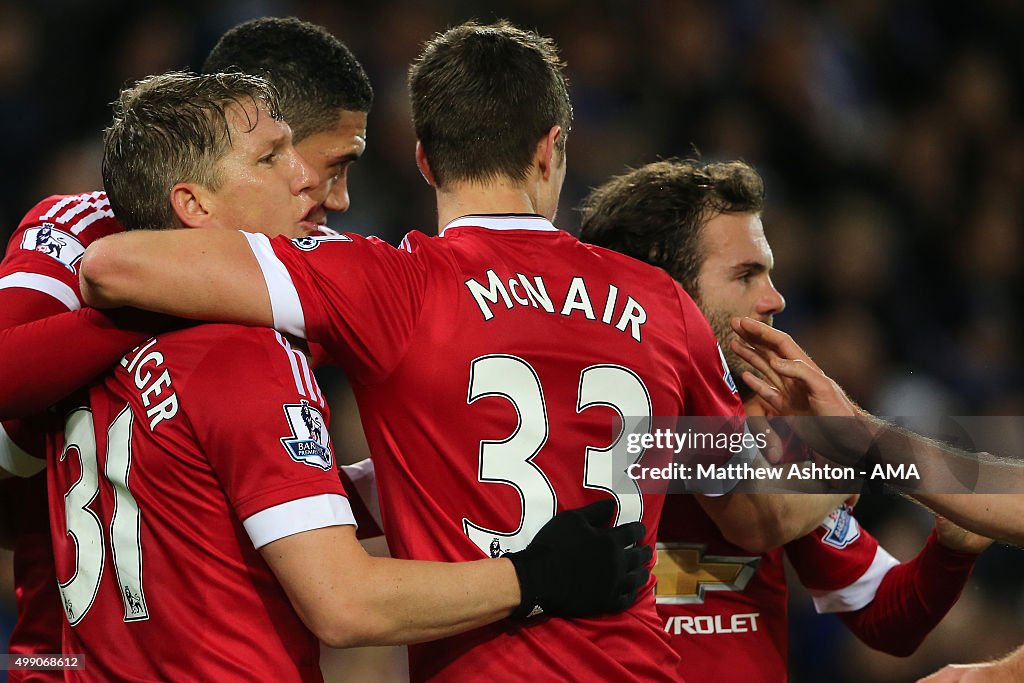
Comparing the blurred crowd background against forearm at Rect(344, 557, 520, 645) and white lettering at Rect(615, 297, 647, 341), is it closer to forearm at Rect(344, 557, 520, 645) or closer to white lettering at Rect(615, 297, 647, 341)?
white lettering at Rect(615, 297, 647, 341)

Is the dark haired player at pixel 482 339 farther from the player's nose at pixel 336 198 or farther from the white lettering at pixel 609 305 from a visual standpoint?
the player's nose at pixel 336 198

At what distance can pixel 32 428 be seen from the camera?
8.75 ft

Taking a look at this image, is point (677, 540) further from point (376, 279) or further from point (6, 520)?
point (6, 520)

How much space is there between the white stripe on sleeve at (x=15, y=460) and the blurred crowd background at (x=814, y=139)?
11.0 feet

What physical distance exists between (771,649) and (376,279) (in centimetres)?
175

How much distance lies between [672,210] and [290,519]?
1.79m

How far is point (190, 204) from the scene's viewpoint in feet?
8.23

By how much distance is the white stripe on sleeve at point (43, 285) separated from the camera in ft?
8.96

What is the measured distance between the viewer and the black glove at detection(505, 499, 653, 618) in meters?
2.37

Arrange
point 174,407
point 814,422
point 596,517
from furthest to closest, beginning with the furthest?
point 814,422 → point 596,517 → point 174,407

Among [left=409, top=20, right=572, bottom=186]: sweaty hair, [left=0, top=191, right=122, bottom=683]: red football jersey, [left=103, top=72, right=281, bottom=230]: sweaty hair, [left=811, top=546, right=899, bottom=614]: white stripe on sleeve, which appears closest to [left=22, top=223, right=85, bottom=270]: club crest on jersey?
[left=0, top=191, right=122, bottom=683]: red football jersey

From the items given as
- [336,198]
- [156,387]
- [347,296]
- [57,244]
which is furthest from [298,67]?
[156,387]

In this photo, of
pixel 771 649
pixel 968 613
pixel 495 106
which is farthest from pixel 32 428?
pixel 968 613

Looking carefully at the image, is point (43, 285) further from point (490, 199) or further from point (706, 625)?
point (706, 625)
